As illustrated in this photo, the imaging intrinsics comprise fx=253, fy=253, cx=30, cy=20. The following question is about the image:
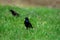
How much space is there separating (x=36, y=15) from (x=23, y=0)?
400 cm

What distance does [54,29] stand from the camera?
10805mm

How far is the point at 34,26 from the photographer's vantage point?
36.2 ft

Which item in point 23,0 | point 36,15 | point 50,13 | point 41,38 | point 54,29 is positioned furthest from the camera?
point 23,0

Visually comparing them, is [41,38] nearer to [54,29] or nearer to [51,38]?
[51,38]

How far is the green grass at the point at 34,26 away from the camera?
9.70 m

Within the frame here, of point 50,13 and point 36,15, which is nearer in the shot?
point 36,15

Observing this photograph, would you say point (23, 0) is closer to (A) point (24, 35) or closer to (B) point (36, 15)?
(B) point (36, 15)

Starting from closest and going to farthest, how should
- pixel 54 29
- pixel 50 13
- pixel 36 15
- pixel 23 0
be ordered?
pixel 54 29
pixel 36 15
pixel 50 13
pixel 23 0

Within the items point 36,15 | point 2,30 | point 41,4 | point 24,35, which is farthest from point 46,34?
point 41,4

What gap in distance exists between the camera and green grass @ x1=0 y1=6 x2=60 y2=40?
382 inches

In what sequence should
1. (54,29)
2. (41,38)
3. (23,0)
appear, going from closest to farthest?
(41,38) → (54,29) → (23,0)

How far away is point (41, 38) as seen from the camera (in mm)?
9609

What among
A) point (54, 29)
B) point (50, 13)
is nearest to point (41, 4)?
point (50, 13)

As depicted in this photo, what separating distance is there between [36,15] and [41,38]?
3518 millimetres
